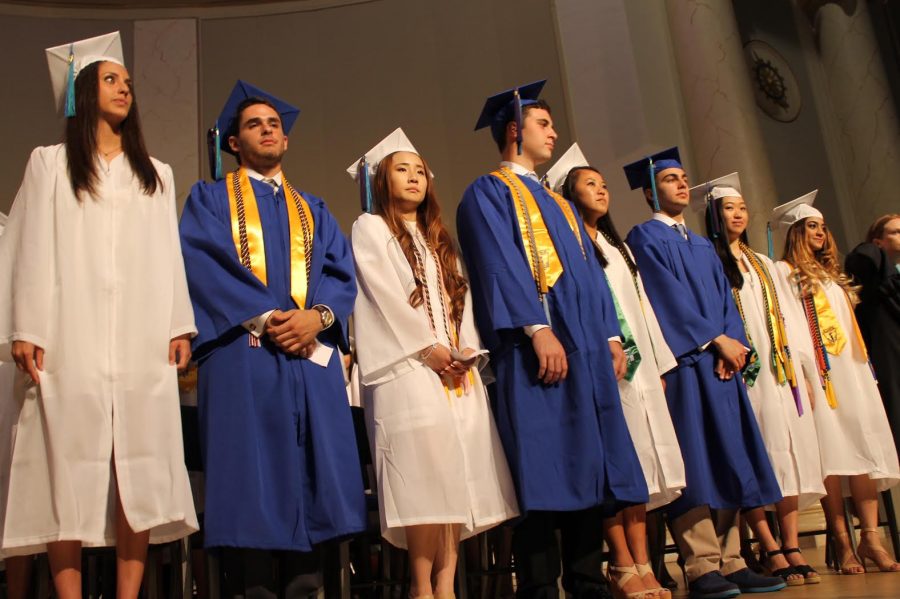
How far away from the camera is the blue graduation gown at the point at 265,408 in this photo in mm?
2816

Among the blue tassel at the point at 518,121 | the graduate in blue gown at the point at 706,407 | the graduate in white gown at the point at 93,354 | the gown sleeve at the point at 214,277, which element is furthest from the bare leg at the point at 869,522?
the graduate in white gown at the point at 93,354

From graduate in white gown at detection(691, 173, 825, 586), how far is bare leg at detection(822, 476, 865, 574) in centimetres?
32

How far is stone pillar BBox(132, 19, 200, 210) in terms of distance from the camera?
8633 millimetres

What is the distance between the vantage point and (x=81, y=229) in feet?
9.70

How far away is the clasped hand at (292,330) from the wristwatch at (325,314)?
5 cm

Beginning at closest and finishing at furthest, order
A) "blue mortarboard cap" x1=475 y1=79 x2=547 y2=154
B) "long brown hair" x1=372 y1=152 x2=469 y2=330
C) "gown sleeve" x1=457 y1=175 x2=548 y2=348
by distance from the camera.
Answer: "gown sleeve" x1=457 y1=175 x2=548 y2=348 < "long brown hair" x1=372 y1=152 x2=469 y2=330 < "blue mortarboard cap" x1=475 y1=79 x2=547 y2=154

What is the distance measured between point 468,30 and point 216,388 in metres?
6.78

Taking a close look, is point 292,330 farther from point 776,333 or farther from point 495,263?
point 776,333

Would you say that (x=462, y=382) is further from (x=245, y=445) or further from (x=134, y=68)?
(x=134, y=68)

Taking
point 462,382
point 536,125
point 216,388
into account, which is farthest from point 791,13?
point 216,388

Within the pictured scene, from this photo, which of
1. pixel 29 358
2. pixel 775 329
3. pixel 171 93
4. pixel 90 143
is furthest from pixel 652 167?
pixel 171 93

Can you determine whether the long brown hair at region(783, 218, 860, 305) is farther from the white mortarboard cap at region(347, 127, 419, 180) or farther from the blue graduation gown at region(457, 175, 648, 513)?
the white mortarboard cap at region(347, 127, 419, 180)

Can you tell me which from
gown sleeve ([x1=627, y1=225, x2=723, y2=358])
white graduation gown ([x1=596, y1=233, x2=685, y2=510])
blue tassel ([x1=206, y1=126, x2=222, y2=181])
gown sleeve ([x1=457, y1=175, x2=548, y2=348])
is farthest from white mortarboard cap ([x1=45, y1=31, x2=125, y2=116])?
gown sleeve ([x1=627, y1=225, x2=723, y2=358])

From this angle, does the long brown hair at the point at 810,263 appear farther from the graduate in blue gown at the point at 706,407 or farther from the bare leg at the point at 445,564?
the bare leg at the point at 445,564
